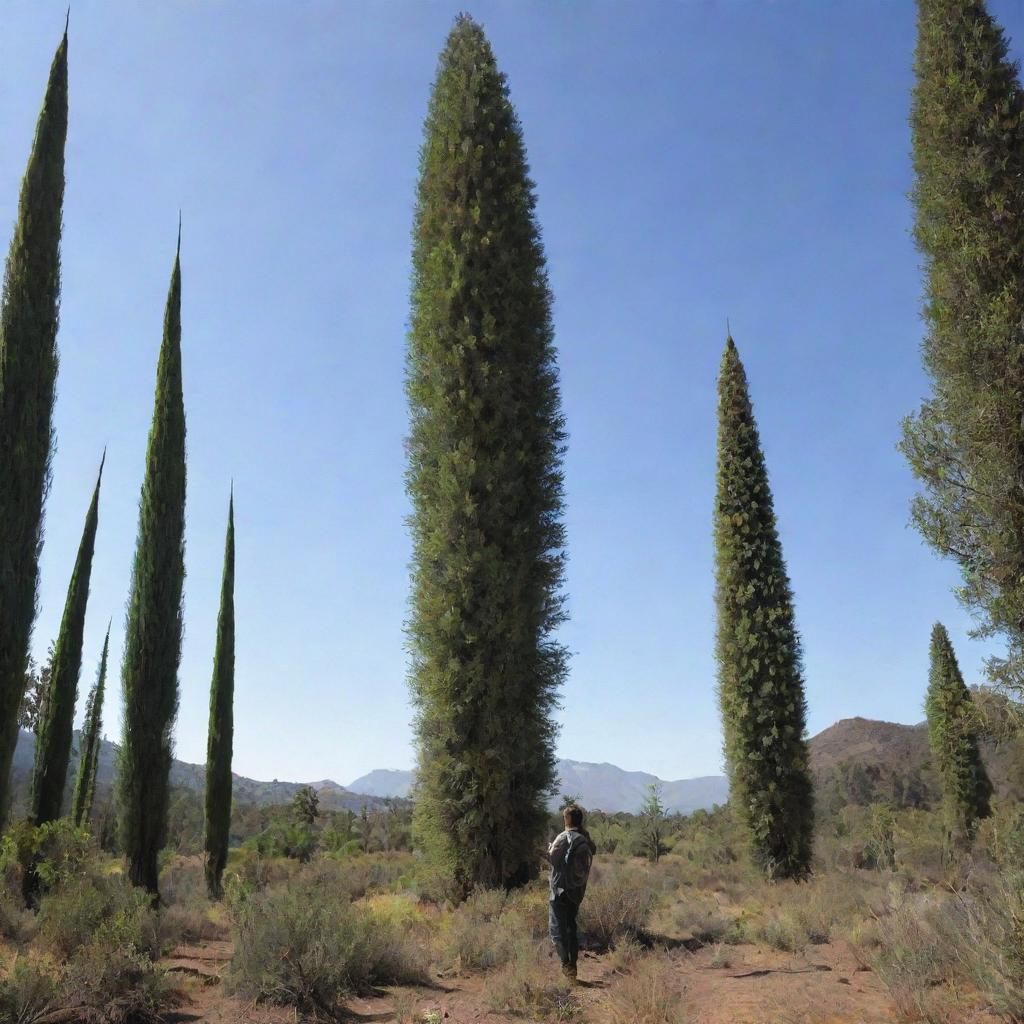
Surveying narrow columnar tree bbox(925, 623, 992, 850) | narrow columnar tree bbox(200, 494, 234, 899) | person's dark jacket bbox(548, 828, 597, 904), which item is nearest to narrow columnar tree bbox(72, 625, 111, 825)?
narrow columnar tree bbox(200, 494, 234, 899)

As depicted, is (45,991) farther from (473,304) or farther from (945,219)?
(945,219)

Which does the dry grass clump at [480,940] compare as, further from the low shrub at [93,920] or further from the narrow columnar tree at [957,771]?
the narrow columnar tree at [957,771]

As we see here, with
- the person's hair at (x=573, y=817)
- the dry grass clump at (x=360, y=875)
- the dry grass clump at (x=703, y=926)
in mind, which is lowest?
the dry grass clump at (x=360, y=875)

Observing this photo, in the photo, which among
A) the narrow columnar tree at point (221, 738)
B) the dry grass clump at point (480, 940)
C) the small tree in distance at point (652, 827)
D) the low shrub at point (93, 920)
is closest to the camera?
the low shrub at point (93, 920)

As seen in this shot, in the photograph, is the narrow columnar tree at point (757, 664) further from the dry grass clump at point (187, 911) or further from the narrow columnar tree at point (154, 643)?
the narrow columnar tree at point (154, 643)

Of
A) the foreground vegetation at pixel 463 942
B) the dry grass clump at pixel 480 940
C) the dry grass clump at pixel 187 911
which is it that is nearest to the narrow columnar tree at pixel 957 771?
the foreground vegetation at pixel 463 942

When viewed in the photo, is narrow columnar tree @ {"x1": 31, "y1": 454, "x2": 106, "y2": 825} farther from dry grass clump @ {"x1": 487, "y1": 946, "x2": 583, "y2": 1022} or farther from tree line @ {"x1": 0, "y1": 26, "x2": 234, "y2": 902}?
dry grass clump @ {"x1": 487, "y1": 946, "x2": 583, "y2": 1022}

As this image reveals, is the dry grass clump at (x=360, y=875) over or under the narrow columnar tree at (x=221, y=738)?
under

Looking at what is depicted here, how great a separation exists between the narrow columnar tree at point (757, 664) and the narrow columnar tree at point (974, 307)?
9.72 metres

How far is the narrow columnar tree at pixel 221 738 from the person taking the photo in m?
20.3

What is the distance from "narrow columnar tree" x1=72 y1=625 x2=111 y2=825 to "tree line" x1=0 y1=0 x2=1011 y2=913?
7.13 metres

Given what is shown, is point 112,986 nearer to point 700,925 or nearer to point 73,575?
point 700,925

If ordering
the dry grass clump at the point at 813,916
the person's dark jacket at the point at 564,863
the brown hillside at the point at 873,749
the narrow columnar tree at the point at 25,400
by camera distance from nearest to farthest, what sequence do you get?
the person's dark jacket at the point at 564,863 → the narrow columnar tree at the point at 25,400 → the dry grass clump at the point at 813,916 → the brown hillside at the point at 873,749

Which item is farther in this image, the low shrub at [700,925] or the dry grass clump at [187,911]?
the dry grass clump at [187,911]
